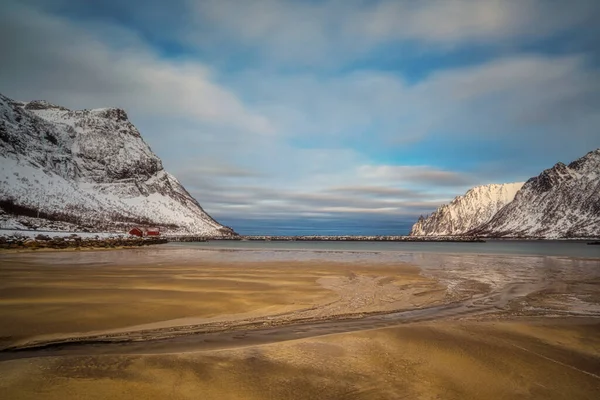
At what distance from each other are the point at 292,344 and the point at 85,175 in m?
178

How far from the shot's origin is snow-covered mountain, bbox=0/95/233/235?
11031 cm

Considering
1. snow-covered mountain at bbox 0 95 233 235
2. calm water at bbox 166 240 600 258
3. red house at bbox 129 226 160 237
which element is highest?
Answer: snow-covered mountain at bbox 0 95 233 235

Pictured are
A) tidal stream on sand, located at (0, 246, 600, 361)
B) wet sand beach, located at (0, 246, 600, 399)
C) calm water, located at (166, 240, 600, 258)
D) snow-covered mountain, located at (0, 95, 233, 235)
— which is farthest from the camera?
snow-covered mountain, located at (0, 95, 233, 235)

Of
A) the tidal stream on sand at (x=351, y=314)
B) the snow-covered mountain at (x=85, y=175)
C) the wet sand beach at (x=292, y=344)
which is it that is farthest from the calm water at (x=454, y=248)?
the snow-covered mountain at (x=85, y=175)

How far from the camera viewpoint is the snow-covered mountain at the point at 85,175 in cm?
11031

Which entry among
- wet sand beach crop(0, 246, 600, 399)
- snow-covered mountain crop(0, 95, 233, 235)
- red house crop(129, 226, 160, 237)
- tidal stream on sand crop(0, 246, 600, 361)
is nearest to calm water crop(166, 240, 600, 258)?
red house crop(129, 226, 160, 237)

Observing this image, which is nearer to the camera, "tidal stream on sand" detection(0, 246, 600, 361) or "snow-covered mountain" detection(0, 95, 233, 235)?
"tidal stream on sand" detection(0, 246, 600, 361)

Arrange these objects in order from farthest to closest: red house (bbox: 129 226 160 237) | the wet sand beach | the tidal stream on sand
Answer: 1. red house (bbox: 129 226 160 237)
2. the tidal stream on sand
3. the wet sand beach

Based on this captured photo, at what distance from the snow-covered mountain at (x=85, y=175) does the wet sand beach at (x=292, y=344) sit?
94.3 metres

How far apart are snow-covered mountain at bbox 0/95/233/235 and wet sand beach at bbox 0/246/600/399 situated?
94343 millimetres

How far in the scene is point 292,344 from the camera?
721cm

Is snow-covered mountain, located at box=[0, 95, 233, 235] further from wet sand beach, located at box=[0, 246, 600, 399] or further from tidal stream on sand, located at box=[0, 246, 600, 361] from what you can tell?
tidal stream on sand, located at box=[0, 246, 600, 361]

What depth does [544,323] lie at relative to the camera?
928cm

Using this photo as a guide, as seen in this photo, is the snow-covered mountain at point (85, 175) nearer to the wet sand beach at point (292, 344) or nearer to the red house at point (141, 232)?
the red house at point (141, 232)
